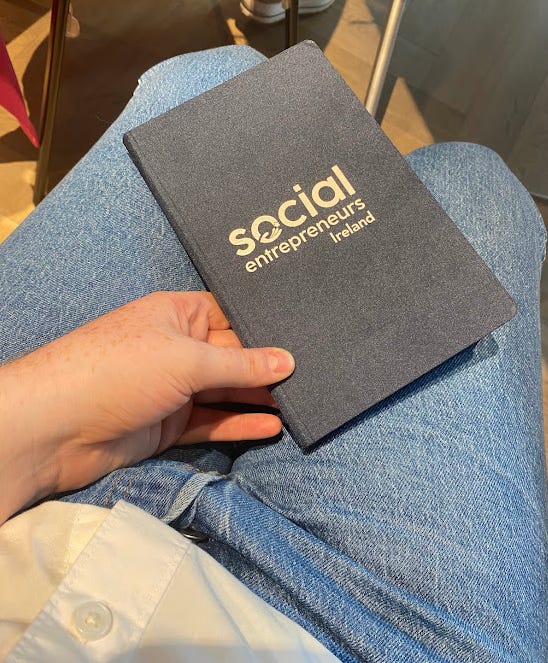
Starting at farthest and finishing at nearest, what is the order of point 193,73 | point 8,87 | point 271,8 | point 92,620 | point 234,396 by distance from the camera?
point 271,8 → point 8,87 → point 193,73 → point 234,396 → point 92,620

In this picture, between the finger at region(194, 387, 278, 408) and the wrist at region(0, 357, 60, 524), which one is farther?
the finger at region(194, 387, 278, 408)

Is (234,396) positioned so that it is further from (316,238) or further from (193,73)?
(193,73)

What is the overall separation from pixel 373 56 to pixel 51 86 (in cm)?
77

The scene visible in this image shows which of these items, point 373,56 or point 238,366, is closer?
point 238,366

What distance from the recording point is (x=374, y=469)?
56 centimetres

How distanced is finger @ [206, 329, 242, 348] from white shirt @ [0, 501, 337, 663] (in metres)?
0.20

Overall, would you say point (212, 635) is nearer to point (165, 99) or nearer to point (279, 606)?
point (279, 606)

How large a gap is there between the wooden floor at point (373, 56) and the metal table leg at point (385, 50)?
0.17 metres

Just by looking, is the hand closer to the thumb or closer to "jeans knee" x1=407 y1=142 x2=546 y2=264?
the thumb

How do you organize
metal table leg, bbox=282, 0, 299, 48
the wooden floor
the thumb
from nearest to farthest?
the thumb, metal table leg, bbox=282, 0, 299, 48, the wooden floor

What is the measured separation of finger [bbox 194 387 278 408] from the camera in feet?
2.02

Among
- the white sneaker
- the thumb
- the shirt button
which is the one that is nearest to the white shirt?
the shirt button

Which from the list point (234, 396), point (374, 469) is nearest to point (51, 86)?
point (234, 396)

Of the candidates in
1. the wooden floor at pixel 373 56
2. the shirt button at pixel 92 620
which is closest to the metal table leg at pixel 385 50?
the wooden floor at pixel 373 56
